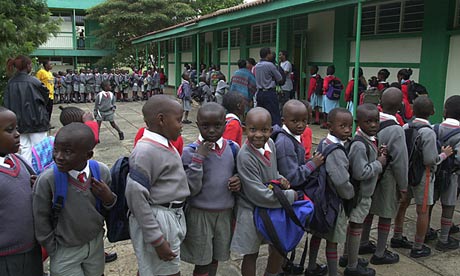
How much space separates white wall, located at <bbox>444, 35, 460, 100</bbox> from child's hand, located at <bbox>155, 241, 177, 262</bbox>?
A: 683 centimetres

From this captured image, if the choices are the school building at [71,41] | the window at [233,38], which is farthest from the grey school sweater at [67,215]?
the school building at [71,41]

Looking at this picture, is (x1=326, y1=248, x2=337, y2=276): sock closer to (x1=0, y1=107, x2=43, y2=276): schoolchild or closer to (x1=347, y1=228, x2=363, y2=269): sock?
(x1=347, y1=228, x2=363, y2=269): sock

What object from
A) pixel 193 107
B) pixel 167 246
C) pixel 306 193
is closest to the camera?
pixel 167 246

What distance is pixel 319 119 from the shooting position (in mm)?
10562

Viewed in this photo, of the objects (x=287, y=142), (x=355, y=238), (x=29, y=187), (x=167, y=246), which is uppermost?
(x=287, y=142)

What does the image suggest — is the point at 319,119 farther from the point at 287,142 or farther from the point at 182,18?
the point at 182,18

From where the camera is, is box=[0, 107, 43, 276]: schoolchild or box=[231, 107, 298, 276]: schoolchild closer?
box=[0, 107, 43, 276]: schoolchild

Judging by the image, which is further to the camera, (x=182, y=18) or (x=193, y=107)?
(x=182, y=18)

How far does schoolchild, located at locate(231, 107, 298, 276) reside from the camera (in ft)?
8.23

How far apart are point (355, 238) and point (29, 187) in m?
2.30

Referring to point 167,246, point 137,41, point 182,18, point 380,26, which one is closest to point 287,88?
point 380,26

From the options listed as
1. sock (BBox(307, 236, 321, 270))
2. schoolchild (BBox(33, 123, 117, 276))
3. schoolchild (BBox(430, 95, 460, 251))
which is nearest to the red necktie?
schoolchild (BBox(33, 123, 117, 276))

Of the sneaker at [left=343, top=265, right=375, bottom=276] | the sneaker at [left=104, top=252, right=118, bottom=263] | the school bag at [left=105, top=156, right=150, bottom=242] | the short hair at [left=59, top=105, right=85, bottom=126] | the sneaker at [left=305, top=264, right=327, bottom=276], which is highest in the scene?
the short hair at [left=59, top=105, right=85, bottom=126]

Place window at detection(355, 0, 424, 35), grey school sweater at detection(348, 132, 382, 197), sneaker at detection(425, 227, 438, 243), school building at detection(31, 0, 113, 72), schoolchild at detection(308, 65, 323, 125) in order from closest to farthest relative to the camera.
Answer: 1. grey school sweater at detection(348, 132, 382, 197)
2. sneaker at detection(425, 227, 438, 243)
3. window at detection(355, 0, 424, 35)
4. schoolchild at detection(308, 65, 323, 125)
5. school building at detection(31, 0, 113, 72)
